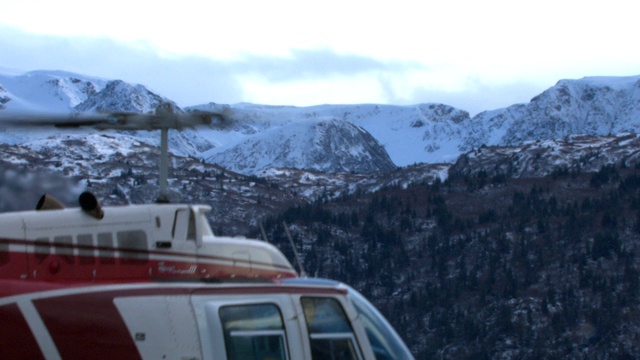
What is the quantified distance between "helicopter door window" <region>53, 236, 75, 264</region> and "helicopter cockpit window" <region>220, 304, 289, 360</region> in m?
2.90

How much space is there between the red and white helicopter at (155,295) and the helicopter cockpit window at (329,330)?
2 cm

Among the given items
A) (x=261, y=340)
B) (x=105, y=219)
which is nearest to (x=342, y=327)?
(x=261, y=340)

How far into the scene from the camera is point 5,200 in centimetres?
2427

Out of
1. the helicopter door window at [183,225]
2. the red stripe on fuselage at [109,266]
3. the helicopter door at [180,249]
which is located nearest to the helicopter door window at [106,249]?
the red stripe on fuselage at [109,266]

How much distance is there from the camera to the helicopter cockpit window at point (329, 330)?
785 inches

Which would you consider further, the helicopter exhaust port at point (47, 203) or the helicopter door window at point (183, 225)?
the helicopter exhaust port at point (47, 203)

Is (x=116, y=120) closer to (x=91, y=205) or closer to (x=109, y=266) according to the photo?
(x=91, y=205)

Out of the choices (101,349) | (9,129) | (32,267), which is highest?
(9,129)

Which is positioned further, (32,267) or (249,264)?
(249,264)

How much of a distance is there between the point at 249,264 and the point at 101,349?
11.7ft

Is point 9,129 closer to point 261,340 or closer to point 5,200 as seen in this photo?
point 5,200

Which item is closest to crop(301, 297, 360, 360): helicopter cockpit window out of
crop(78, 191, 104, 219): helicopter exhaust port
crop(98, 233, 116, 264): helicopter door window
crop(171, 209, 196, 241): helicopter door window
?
crop(171, 209, 196, 241): helicopter door window

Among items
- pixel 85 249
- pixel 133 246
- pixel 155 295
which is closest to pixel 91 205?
pixel 85 249

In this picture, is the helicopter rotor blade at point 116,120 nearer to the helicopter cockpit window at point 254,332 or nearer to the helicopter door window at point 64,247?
the helicopter door window at point 64,247
